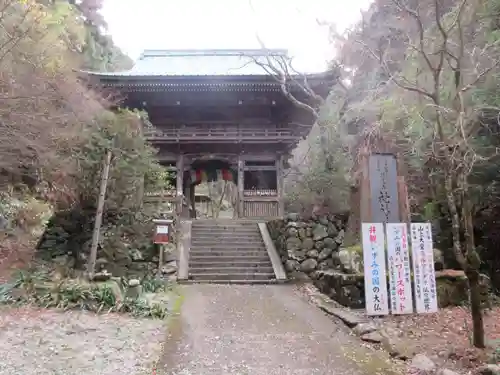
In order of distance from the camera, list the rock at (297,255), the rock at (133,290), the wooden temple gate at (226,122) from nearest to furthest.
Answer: the rock at (133,290) < the rock at (297,255) < the wooden temple gate at (226,122)

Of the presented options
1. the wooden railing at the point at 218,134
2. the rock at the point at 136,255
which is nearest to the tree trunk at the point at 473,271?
the rock at the point at 136,255

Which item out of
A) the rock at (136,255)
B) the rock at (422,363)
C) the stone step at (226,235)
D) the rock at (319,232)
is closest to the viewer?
the rock at (422,363)

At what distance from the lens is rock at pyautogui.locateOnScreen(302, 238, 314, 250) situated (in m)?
10.2

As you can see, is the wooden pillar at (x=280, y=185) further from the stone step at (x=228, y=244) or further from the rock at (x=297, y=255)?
the rock at (x=297, y=255)

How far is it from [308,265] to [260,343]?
5.23 m

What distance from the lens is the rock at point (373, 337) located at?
491 cm

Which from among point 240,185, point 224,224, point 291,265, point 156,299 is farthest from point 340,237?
point 240,185

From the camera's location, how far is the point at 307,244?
1020cm

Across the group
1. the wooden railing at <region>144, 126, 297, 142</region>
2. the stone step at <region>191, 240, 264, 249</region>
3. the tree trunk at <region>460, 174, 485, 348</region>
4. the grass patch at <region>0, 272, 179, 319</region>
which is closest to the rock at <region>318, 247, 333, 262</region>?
the stone step at <region>191, 240, 264, 249</region>

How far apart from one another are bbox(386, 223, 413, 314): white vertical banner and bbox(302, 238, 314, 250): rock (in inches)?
162

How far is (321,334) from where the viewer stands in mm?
5250

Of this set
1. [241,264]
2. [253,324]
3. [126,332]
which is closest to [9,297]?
[126,332]

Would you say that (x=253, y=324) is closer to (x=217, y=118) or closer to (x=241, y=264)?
(x=241, y=264)

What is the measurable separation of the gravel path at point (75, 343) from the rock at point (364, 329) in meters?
2.59
